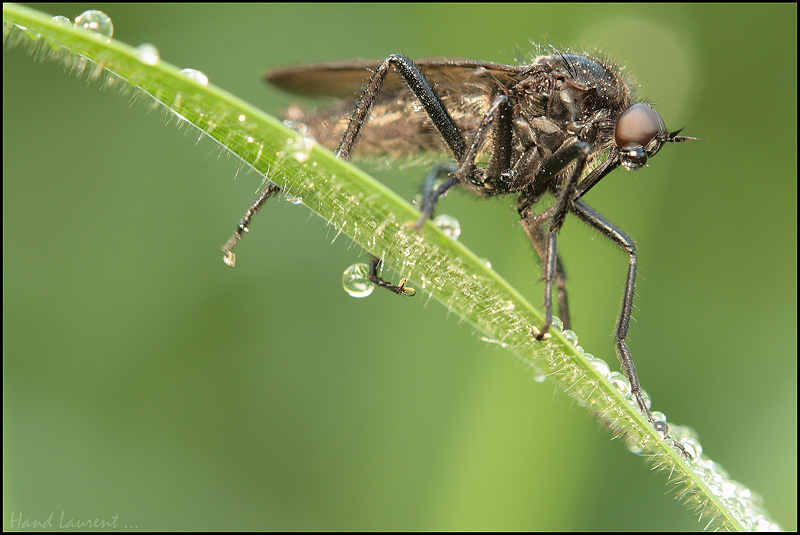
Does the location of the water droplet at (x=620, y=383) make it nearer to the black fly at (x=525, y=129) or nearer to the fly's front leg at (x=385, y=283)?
the black fly at (x=525, y=129)

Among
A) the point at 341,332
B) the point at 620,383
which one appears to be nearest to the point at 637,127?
the point at 620,383

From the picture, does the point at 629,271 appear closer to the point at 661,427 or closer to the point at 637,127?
the point at 637,127

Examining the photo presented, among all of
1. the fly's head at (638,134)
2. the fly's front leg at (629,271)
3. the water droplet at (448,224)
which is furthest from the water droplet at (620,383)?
the fly's head at (638,134)

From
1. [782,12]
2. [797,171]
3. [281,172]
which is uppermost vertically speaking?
[782,12]

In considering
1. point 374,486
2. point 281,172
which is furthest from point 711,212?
point 281,172

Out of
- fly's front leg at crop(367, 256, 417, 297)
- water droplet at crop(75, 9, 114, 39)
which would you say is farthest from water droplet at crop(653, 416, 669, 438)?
water droplet at crop(75, 9, 114, 39)

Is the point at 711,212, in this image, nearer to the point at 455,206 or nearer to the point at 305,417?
the point at 455,206

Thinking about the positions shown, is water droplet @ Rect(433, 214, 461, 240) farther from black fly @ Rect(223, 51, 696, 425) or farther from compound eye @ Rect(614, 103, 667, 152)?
compound eye @ Rect(614, 103, 667, 152)
